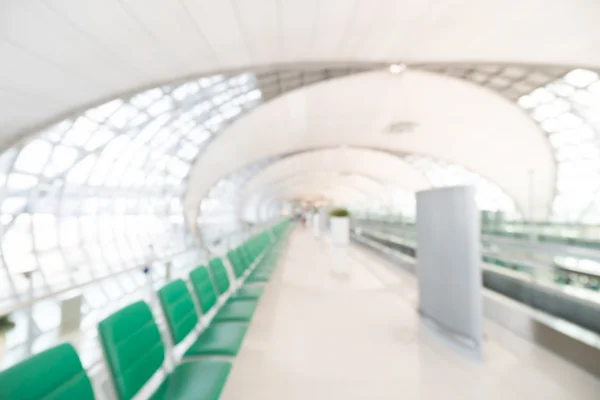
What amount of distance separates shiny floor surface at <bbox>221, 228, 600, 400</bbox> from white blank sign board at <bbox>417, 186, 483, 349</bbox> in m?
0.32

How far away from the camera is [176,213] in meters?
39.7

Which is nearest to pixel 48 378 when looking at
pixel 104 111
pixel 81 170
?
pixel 104 111

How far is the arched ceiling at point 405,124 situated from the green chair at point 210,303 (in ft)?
53.1

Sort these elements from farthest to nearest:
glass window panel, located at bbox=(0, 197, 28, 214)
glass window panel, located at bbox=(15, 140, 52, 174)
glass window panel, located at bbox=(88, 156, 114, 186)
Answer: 1. glass window panel, located at bbox=(88, 156, 114, 186)
2. glass window panel, located at bbox=(0, 197, 28, 214)
3. glass window panel, located at bbox=(15, 140, 52, 174)

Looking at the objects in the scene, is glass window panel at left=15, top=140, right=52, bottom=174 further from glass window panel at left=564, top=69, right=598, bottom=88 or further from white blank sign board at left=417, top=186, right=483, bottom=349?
glass window panel at left=564, top=69, right=598, bottom=88

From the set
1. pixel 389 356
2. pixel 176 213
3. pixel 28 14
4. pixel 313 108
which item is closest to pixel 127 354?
pixel 389 356

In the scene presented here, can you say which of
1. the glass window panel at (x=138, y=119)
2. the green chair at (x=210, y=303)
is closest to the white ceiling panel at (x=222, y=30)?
the green chair at (x=210, y=303)

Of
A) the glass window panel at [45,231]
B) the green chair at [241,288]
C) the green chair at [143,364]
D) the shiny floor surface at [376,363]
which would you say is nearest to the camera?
the green chair at [143,364]

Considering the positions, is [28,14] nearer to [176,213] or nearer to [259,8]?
[259,8]

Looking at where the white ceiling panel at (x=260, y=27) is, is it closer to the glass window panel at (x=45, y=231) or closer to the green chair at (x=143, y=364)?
the green chair at (x=143, y=364)

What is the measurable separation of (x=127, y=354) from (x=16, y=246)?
24.6 metres

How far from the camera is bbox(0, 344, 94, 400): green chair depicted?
1.50 metres

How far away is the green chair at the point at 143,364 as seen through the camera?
213 cm

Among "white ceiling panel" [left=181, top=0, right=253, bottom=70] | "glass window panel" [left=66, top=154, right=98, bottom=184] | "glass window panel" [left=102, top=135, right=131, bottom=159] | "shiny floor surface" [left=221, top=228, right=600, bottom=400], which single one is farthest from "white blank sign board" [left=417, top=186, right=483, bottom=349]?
"glass window panel" [left=66, top=154, right=98, bottom=184]
